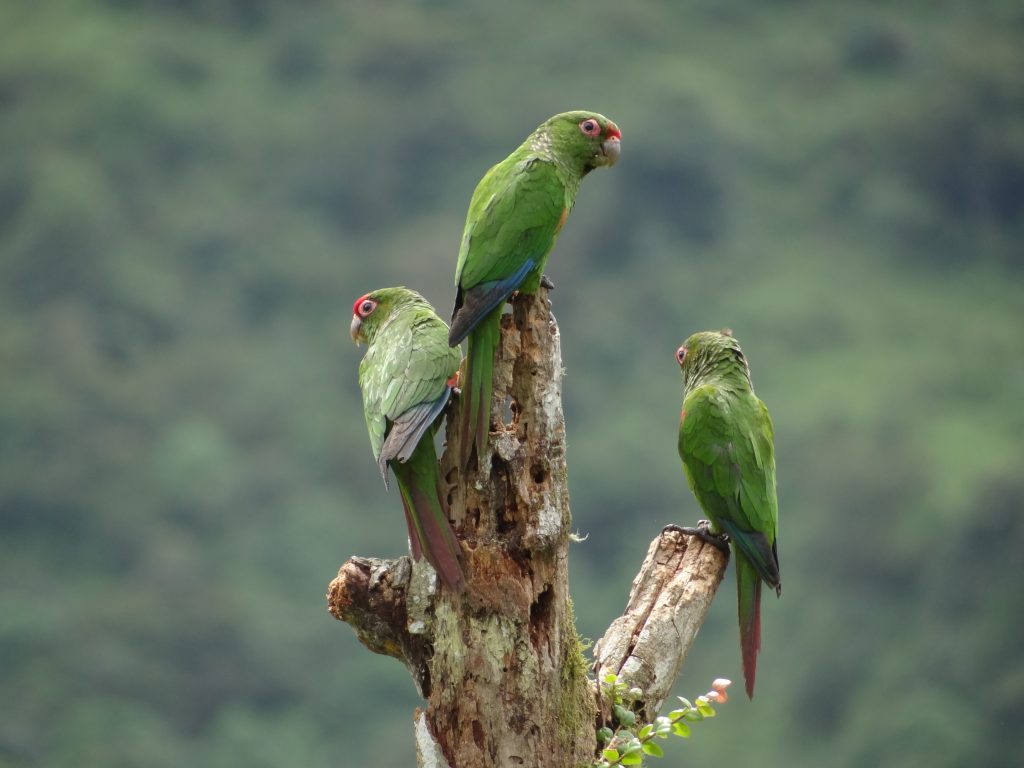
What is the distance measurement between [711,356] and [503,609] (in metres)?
2.21

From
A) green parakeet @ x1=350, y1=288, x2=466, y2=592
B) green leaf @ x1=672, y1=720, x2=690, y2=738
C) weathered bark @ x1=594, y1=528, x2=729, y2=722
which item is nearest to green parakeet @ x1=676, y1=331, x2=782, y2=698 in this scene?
weathered bark @ x1=594, y1=528, x2=729, y2=722

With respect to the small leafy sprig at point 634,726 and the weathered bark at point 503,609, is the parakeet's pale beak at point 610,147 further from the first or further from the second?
the small leafy sprig at point 634,726

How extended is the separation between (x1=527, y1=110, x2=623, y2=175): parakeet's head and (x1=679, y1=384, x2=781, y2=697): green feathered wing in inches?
47.0

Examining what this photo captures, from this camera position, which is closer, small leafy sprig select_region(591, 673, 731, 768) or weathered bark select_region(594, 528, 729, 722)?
small leafy sprig select_region(591, 673, 731, 768)

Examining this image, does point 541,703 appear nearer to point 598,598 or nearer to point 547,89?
point 598,598

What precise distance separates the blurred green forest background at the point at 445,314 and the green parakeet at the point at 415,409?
21.3m

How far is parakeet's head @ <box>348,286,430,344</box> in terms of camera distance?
6.59m

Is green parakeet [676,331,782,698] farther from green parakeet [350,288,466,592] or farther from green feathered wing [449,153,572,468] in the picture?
green parakeet [350,288,466,592]

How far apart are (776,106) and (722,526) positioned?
48693 millimetres

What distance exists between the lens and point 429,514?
540 cm

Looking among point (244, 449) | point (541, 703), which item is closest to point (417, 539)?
point (541, 703)

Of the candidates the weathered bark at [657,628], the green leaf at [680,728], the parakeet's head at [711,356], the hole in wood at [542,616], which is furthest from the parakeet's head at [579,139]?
the green leaf at [680,728]

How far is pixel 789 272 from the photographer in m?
48.8

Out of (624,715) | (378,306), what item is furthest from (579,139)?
(624,715)
